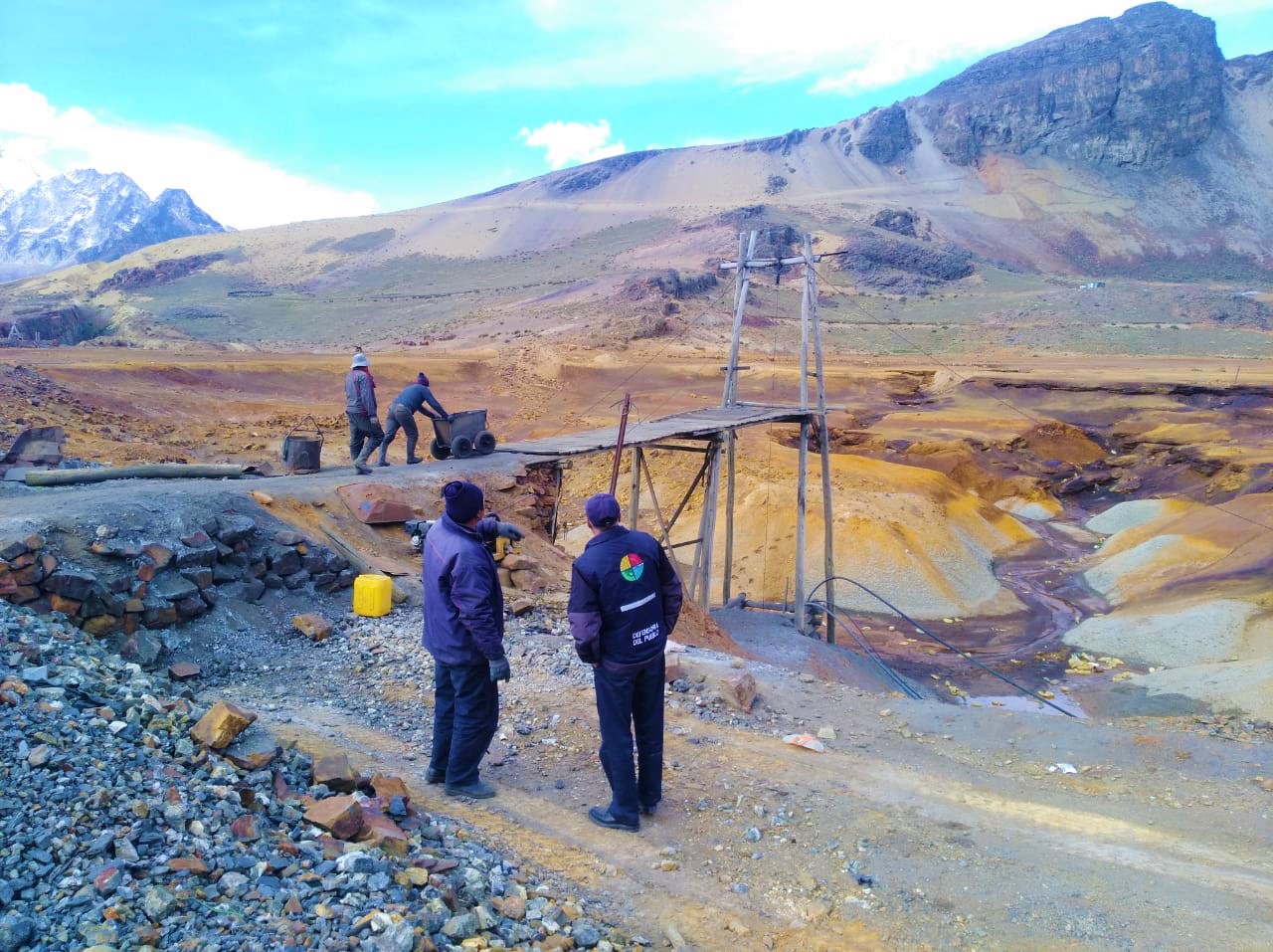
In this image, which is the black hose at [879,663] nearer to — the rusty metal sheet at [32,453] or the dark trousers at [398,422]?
the dark trousers at [398,422]

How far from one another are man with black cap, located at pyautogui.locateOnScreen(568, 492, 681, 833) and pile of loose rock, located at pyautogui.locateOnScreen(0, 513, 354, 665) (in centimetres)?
324

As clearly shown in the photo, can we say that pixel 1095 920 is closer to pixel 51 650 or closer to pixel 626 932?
pixel 626 932

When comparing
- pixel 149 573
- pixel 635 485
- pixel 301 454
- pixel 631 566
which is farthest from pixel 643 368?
pixel 631 566

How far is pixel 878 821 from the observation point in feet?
16.6

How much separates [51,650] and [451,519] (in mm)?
2254

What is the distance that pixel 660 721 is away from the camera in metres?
4.85

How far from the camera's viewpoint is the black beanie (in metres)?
4.65

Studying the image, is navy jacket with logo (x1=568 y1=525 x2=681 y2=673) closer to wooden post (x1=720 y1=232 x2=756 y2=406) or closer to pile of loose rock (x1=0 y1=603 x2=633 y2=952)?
pile of loose rock (x1=0 y1=603 x2=633 y2=952)

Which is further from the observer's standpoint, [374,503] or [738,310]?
[738,310]

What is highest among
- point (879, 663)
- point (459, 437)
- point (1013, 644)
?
point (459, 437)

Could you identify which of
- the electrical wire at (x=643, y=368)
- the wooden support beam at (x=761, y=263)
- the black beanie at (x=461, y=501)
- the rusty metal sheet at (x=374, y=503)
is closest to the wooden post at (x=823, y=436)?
the wooden support beam at (x=761, y=263)

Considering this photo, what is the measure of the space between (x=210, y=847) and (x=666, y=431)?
1035 cm

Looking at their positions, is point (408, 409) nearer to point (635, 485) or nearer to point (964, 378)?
point (635, 485)

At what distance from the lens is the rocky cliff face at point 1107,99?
101312mm
